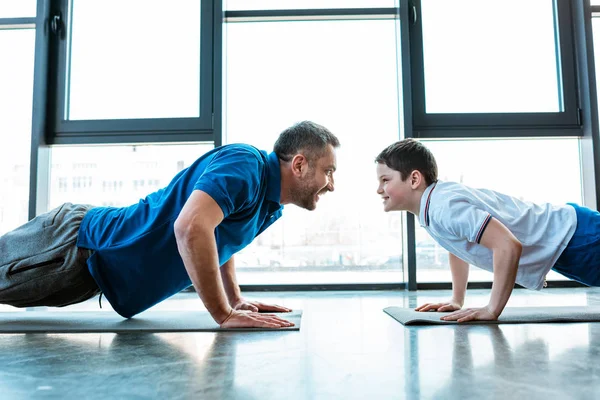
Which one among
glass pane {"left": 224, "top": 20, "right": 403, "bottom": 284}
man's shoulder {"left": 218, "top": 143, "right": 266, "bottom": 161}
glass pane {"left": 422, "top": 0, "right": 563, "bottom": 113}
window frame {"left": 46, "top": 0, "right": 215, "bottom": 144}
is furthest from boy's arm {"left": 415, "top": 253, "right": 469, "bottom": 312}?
window frame {"left": 46, "top": 0, "right": 215, "bottom": 144}

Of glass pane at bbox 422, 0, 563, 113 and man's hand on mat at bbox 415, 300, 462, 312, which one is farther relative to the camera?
glass pane at bbox 422, 0, 563, 113

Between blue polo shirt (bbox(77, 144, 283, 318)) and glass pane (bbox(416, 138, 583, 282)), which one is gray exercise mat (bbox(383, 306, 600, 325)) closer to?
blue polo shirt (bbox(77, 144, 283, 318))

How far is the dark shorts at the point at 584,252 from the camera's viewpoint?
1546 millimetres

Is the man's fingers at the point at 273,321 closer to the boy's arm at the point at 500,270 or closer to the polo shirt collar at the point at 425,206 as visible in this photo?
the boy's arm at the point at 500,270

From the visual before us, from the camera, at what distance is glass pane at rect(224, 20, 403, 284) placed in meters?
2.69

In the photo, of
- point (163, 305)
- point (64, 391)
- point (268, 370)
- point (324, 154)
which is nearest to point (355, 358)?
point (268, 370)

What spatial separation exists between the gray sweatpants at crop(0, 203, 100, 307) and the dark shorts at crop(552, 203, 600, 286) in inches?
57.9

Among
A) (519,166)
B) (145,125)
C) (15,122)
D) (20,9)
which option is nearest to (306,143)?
(145,125)

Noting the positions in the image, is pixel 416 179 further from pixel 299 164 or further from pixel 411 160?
pixel 299 164

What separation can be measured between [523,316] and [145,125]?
2121 millimetres

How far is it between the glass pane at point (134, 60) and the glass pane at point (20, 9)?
0.75 feet

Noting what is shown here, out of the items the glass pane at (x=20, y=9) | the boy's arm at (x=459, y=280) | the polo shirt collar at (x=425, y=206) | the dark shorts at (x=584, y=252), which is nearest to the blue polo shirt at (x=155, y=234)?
the polo shirt collar at (x=425, y=206)

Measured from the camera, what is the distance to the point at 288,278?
A: 2664mm

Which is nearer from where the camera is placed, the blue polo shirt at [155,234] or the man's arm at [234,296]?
the blue polo shirt at [155,234]
